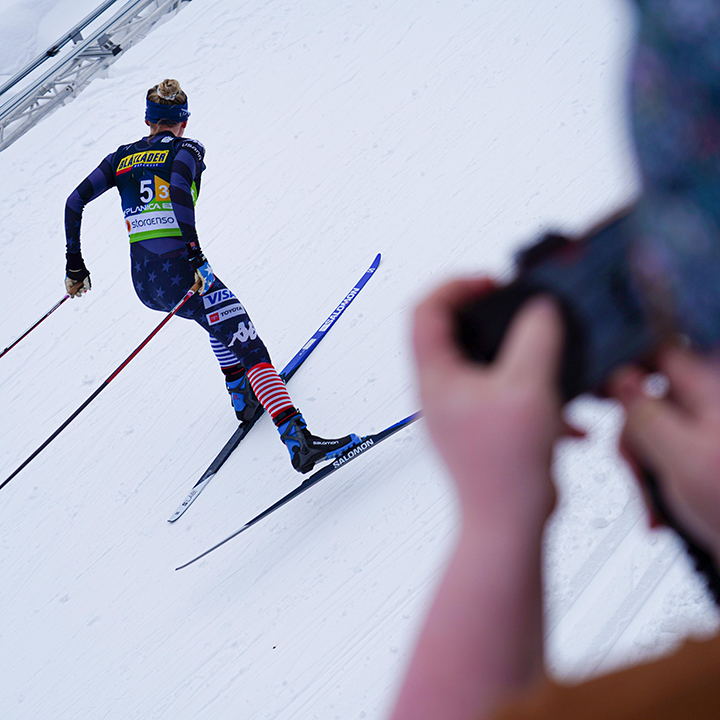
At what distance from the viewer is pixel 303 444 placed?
313 centimetres

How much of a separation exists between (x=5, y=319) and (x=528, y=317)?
19.6 ft

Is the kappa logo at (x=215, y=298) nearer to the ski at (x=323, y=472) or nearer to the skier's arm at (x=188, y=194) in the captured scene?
the skier's arm at (x=188, y=194)

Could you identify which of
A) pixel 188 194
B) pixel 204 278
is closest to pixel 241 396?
pixel 204 278

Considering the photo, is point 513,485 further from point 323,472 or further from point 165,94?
point 165,94

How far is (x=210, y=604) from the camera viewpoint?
115 inches

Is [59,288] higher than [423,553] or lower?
higher

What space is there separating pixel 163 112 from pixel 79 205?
669 millimetres

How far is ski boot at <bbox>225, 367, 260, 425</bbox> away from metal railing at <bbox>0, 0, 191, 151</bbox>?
5.34 m

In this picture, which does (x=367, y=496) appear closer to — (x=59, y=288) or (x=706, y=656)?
(x=706, y=656)

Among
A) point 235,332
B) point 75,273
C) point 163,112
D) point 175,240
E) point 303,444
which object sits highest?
point 163,112

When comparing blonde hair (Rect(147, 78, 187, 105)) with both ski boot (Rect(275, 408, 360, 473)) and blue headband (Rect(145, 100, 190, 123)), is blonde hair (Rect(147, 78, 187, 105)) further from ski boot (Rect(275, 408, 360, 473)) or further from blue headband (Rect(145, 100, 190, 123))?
ski boot (Rect(275, 408, 360, 473))

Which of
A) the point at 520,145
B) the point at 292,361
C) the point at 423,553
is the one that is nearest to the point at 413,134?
the point at 520,145

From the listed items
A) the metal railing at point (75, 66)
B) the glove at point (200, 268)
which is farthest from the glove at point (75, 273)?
the metal railing at point (75, 66)

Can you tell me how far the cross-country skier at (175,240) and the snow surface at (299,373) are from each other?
0.44 metres
